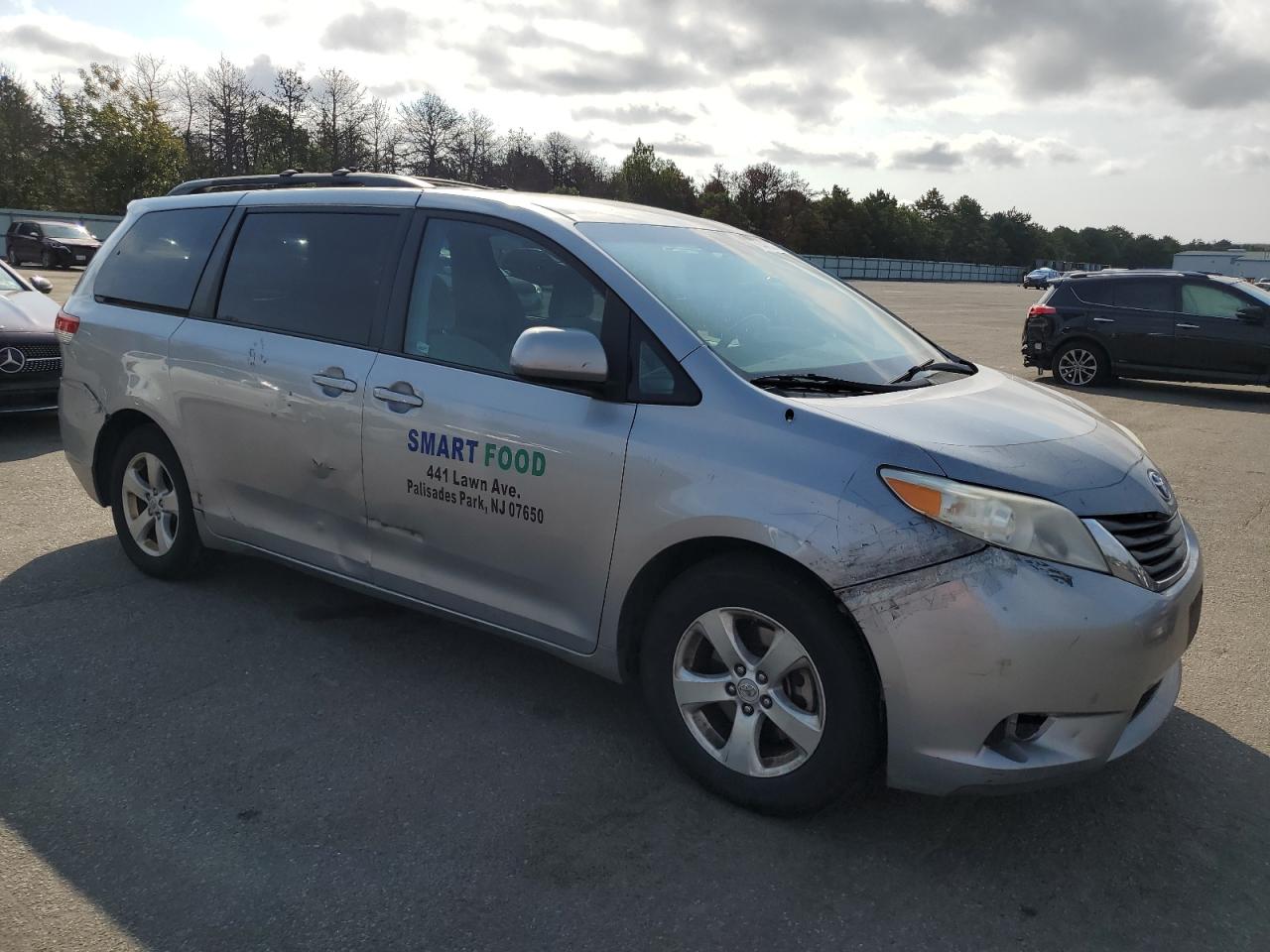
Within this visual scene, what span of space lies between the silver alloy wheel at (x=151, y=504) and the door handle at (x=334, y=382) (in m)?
1.27

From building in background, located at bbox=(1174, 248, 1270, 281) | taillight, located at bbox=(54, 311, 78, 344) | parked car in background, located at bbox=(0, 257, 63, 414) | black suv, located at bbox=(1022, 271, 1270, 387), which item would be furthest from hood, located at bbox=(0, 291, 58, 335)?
building in background, located at bbox=(1174, 248, 1270, 281)

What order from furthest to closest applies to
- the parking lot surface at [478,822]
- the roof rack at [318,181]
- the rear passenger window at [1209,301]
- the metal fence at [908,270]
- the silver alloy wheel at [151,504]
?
the metal fence at [908,270] → the rear passenger window at [1209,301] → the silver alloy wheel at [151,504] → the roof rack at [318,181] → the parking lot surface at [478,822]

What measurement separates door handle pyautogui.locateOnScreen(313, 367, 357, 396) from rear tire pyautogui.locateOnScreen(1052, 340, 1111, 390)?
1259 centimetres

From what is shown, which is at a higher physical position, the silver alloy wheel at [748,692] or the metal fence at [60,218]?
the silver alloy wheel at [748,692]

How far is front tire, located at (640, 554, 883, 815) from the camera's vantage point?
2.79 m

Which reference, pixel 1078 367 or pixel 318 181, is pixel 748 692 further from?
pixel 1078 367

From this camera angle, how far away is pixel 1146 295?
13719 millimetres

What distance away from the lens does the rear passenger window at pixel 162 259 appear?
15.4 ft

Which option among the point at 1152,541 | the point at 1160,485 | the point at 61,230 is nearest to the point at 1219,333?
the point at 1160,485

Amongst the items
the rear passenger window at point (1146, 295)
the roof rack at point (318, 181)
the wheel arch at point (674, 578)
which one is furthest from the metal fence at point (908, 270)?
the wheel arch at point (674, 578)

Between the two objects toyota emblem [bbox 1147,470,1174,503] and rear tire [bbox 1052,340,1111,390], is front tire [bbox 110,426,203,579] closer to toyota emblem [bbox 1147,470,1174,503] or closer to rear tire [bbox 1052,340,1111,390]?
toyota emblem [bbox 1147,470,1174,503]

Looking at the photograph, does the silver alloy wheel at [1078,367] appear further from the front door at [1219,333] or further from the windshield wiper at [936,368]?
the windshield wiper at [936,368]

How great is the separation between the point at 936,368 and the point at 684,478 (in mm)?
1381

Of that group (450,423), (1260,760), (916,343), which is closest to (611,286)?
(450,423)
